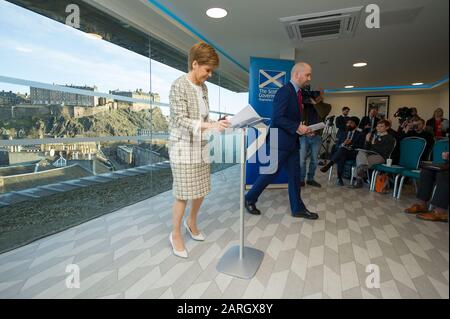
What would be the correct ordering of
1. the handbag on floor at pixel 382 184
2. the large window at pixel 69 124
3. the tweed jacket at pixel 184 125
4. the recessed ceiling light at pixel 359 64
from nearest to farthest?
the tweed jacket at pixel 184 125 → the large window at pixel 69 124 → the handbag on floor at pixel 382 184 → the recessed ceiling light at pixel 359 64

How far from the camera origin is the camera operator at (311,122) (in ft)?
11.9

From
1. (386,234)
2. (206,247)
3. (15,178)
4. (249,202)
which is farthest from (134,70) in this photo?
(386,234)

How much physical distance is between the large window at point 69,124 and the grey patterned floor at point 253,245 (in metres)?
0.53

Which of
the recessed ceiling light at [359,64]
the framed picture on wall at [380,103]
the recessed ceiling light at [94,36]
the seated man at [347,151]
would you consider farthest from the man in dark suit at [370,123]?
the framed picture on wall at [380,103]

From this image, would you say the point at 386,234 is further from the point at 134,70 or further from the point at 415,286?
the point at 134,70

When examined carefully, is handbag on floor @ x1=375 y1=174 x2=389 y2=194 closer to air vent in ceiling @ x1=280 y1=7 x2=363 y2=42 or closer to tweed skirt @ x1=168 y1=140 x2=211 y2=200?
air vent in ceiling @ x1=280 y1=7 x2=363 y2=42

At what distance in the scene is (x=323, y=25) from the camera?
3.09 m

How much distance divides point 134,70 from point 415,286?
3.61m

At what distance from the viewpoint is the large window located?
199 centimetres

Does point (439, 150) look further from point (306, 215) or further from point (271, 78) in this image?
point (271, 78)

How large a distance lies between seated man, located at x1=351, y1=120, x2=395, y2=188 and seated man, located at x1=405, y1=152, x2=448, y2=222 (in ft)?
9.56

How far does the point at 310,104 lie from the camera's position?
3.75m

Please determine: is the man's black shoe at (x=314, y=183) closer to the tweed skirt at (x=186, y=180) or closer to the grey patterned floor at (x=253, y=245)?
the grey patterned floor at (x=253, y=245)

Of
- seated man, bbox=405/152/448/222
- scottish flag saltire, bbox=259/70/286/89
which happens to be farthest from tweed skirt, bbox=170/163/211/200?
scottish flag saltire, bbox=259/70/286/89
